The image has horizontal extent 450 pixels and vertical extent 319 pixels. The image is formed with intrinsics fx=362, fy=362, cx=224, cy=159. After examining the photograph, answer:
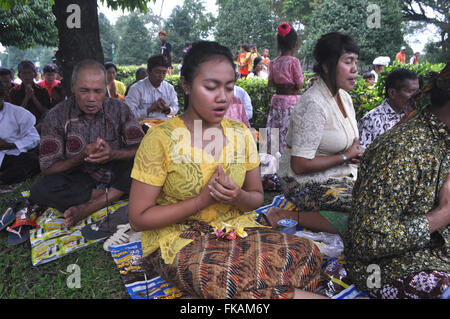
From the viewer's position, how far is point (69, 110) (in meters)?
3.78

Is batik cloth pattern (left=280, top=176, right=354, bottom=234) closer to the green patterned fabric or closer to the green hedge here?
the green patterned fabric

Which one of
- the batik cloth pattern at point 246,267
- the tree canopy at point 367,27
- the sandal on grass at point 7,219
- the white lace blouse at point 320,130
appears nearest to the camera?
the batik cloth pattern at point 246,267

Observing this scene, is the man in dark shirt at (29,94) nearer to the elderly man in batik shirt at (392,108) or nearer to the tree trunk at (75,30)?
the tree trunk at (75,30)

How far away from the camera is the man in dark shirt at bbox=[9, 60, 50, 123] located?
721cm

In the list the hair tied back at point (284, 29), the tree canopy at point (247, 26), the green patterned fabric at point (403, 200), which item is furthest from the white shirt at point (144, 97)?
the tree canopy at point (247, 26)

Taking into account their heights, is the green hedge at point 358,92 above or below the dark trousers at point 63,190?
above

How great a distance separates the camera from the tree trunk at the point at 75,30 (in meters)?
4.76

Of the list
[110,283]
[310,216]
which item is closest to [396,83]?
[310,216]

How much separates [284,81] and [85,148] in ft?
12.1

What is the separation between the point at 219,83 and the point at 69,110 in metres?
2.28

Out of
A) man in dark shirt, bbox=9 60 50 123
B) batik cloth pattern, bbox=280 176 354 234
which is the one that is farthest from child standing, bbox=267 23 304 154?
man in dark shirt, bbox=9 60 50 123
